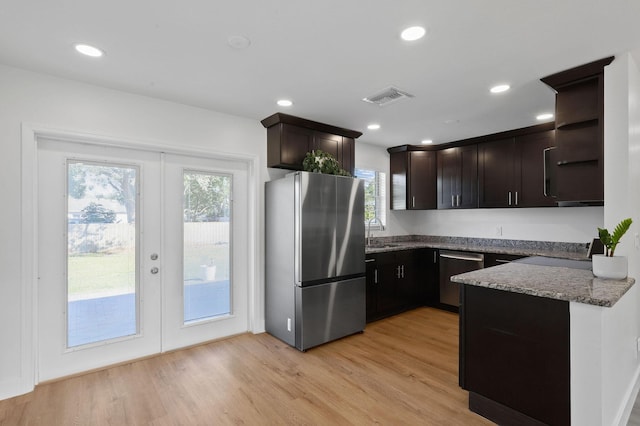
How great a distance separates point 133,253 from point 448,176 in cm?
447

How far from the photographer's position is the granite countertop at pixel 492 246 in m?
4.13

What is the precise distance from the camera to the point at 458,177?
5.06m

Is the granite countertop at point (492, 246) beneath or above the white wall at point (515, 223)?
beneath

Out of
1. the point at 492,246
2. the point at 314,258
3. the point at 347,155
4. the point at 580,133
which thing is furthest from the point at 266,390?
the point at 492,246

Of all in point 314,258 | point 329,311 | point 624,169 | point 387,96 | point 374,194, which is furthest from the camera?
point 374,194

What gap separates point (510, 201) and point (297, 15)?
3.90m

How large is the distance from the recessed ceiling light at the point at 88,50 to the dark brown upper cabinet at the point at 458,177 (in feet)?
15.1

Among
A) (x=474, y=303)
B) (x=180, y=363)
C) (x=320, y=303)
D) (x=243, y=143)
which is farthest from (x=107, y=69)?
(x=474, y=303)

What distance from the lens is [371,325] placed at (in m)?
4.23

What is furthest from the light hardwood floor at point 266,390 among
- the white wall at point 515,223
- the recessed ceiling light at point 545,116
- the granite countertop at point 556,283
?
the recessed ceiling light at point 545,116

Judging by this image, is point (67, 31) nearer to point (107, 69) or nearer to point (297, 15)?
point (107, 69)

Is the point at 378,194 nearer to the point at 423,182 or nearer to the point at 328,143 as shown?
the point at 423,182

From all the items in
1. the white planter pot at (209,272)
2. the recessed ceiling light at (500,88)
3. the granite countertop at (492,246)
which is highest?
the recessed ceiling light at (500,88)

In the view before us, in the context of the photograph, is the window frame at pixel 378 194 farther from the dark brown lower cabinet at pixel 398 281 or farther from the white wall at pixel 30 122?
the white wall at pixel 30 122
